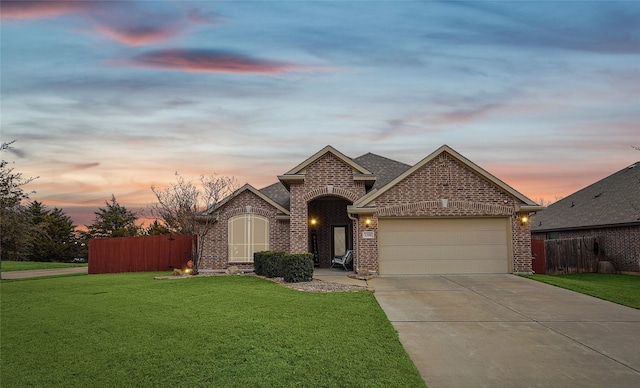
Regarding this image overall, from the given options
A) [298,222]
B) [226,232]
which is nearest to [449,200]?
[298,222]

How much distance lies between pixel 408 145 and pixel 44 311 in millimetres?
20261

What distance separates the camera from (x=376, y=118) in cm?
2030

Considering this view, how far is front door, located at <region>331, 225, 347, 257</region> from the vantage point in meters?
23.0

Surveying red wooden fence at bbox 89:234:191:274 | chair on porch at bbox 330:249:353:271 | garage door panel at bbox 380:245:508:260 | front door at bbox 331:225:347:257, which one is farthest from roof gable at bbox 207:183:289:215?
garage door panel at bbox 380:245:508:260

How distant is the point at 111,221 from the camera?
52562 mm

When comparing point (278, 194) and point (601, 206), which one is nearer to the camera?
point (278, 194)

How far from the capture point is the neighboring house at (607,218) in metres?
20.1

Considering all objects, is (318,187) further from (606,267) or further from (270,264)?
(606,267)

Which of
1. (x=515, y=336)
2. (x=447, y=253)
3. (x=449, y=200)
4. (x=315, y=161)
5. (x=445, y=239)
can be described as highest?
(x=315, y=161)

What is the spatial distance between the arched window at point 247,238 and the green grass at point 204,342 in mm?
9031

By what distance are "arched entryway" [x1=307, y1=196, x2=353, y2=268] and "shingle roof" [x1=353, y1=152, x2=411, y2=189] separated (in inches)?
86.3

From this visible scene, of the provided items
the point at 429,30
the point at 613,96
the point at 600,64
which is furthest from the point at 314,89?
the point at 613,96

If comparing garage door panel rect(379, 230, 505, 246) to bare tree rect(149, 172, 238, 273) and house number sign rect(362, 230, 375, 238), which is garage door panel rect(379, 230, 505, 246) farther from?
bare tree rect(149, 172, 238, 273)

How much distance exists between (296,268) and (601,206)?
1766 cm
